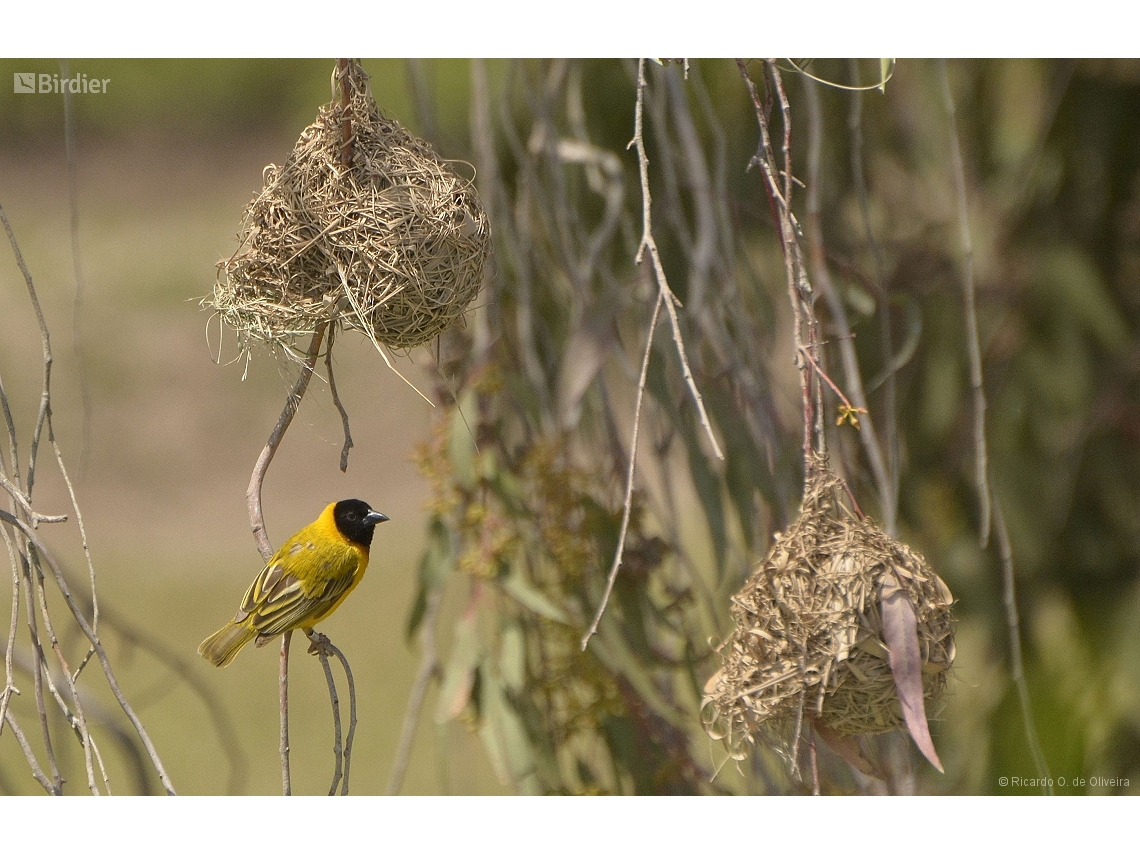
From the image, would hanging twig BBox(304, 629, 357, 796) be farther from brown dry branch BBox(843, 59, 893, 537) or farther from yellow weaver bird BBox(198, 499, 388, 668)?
brown dry branch BBox(843, 59, 893, 537)

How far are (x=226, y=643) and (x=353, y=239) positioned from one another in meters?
0.81

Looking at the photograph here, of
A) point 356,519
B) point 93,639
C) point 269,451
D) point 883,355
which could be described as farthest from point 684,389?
point 93,639

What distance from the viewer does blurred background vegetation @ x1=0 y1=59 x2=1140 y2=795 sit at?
2480mm

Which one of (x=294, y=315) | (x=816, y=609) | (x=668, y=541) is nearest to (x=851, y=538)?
(x=816, y=609)

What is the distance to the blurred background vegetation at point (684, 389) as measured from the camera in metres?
2.48

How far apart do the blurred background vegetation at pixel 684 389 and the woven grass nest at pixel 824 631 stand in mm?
666

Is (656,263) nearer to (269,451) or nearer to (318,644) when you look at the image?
(269,451)

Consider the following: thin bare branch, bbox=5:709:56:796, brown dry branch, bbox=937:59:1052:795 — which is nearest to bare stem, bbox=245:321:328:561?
thin bare branch, bbox=5:709:56:796

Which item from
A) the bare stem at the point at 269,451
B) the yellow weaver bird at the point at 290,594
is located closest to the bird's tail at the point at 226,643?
the yellow weaver bird at the point at 290,594

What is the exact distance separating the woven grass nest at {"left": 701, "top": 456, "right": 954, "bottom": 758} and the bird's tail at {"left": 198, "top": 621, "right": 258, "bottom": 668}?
34.2 inches

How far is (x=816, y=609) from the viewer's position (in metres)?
1.68

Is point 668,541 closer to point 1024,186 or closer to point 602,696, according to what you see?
point 602,696

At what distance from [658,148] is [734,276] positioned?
1.44ft

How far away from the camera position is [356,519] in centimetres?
207
